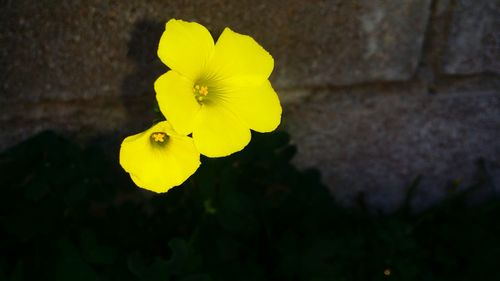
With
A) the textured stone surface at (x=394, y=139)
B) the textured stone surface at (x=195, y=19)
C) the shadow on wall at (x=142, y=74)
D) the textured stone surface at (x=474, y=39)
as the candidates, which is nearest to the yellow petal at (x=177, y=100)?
the shadow on wall at (x=142, y=74)

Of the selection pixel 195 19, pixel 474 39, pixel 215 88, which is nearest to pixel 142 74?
pixel 195 19

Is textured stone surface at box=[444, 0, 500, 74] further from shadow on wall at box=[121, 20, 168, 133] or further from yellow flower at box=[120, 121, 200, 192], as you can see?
yellow flower at box=[120, 121, 200, 192]

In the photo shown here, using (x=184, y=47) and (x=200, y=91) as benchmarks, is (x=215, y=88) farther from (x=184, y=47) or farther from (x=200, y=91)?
(x=184, y=47)

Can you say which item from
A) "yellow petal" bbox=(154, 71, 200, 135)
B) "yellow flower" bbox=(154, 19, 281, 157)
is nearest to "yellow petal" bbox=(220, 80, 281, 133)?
"yellow flower" bbox=(154, 19, 281, 157)

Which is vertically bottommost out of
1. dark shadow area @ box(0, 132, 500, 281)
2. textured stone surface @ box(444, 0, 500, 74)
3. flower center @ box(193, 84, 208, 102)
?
dark shadow area @ box(0, 132, 500, 281)

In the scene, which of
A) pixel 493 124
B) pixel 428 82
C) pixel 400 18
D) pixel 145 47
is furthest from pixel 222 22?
pixel 493 124
